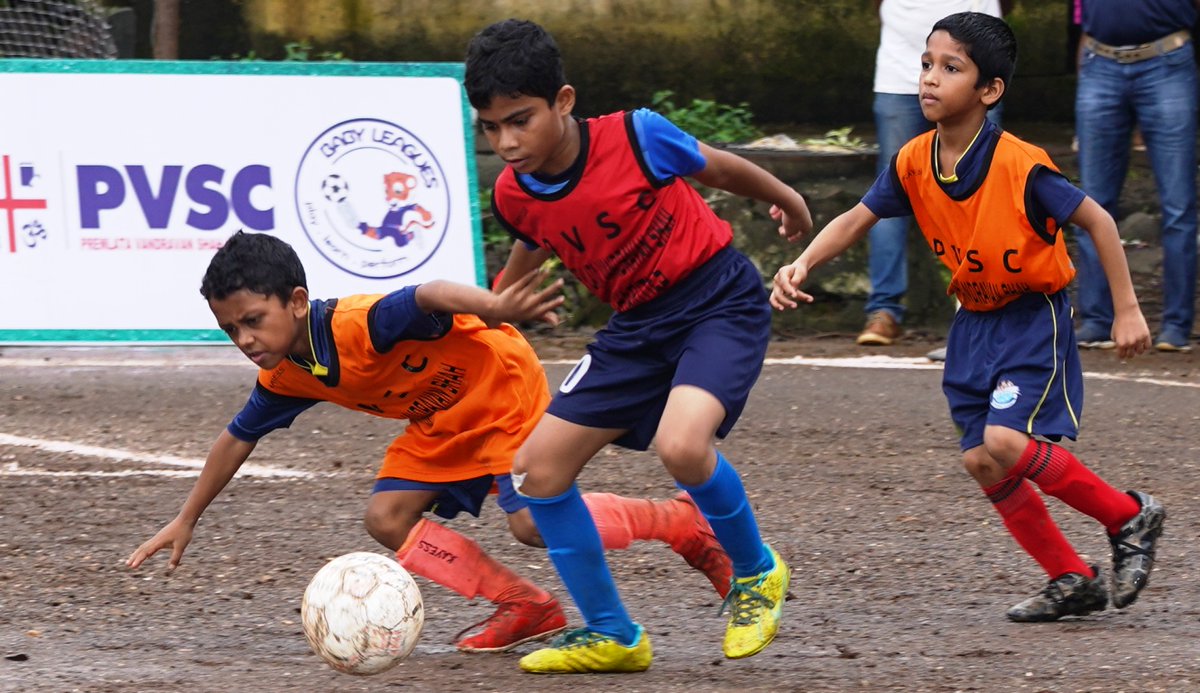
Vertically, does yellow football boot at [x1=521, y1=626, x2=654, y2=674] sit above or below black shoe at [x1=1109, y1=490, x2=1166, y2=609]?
below

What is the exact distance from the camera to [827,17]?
12789 millimetres

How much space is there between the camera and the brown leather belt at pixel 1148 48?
8305 mm

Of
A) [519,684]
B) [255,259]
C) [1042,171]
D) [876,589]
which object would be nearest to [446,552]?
[519,684]

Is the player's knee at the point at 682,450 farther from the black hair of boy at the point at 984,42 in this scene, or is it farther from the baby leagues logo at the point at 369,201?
the baby leagues logo at the point at 369,201

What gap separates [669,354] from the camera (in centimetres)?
432

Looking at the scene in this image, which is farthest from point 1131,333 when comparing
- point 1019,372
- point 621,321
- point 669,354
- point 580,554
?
point 580,554

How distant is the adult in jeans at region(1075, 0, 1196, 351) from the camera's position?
27.2 ft

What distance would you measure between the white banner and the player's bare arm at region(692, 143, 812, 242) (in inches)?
162

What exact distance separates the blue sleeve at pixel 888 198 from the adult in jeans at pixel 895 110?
3846mm

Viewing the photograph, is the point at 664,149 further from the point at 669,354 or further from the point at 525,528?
the point at 525,528

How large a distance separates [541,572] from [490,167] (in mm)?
5832

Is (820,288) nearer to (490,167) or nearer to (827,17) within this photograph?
(490,167)

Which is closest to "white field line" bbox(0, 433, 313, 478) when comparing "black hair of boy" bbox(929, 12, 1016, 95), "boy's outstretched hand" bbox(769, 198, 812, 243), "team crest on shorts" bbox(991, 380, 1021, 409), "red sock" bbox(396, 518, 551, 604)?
"red sock" bbox(396, 518, 551, 604)

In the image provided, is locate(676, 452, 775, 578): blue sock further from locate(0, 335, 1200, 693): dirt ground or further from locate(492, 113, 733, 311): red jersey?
locate(492, 113, 733, 311): red jersey
